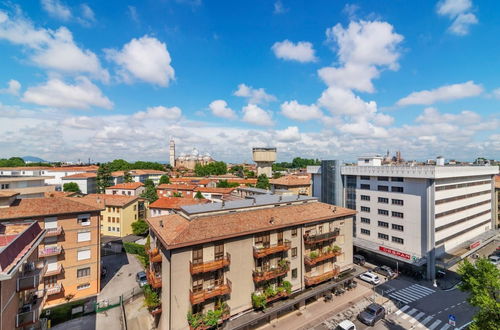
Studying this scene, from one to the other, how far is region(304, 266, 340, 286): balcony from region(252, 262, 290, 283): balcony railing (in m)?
4.26

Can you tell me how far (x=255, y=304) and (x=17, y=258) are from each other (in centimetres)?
1943

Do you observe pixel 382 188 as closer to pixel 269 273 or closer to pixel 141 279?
pixel 269 273

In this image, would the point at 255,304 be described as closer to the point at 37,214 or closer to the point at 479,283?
the point at 479,283

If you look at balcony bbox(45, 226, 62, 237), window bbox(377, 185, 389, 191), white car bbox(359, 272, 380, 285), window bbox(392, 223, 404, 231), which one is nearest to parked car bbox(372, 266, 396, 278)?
white car bbox(359, 272, 380, 285)

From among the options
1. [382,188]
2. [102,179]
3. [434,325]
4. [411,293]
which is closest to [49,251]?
[434,325]

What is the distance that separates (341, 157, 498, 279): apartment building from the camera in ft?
122

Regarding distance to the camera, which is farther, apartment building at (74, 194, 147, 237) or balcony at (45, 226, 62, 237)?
apartment building at (74, 194, 147, 237)

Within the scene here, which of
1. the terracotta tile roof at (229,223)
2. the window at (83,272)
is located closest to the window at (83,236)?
the window at (83,272)

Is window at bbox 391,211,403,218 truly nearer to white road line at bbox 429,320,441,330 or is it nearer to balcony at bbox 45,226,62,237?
white road line at bbox 429,320,441,330

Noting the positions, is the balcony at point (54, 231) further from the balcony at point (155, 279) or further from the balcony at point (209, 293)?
the balcony at point (209, 293)

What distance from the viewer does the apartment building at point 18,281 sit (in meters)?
11.5

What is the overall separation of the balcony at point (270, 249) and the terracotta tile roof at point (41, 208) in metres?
23.0

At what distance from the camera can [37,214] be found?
92.2 ft

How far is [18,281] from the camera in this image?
46.6 ft
